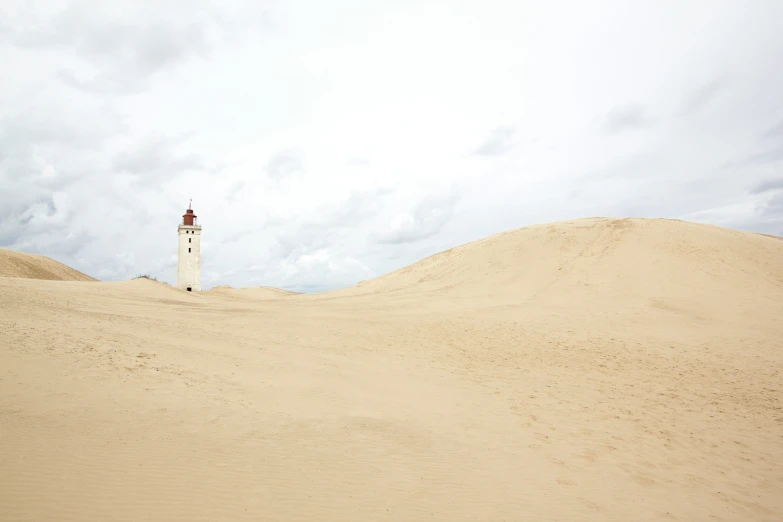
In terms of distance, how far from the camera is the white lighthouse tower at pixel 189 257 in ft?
144

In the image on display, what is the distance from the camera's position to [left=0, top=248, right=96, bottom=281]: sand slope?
31031 millimetres

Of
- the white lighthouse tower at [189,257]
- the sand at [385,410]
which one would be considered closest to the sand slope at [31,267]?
the white lighthouse tower at [189,257]

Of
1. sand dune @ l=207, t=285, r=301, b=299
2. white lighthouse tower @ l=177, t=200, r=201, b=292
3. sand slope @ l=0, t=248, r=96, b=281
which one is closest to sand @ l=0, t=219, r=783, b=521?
sand slope @ l=0, t=248, r=96, b=281

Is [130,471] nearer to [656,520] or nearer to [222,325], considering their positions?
[656,520]

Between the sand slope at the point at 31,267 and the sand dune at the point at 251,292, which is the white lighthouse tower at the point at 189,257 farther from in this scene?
the sand slope at the point at 31,267

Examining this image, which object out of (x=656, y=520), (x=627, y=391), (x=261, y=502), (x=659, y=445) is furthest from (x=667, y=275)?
(x=261, y=502)

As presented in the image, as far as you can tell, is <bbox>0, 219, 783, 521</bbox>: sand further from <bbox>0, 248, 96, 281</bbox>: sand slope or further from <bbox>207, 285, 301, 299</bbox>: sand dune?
<bbox>207, 285, 301, 299</bbox>: sand dune

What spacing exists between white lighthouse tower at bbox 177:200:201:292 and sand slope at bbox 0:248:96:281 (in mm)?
8820

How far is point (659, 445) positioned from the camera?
31.2ft

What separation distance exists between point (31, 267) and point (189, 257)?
12753 millimetres

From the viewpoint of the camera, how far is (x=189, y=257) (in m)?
44.1

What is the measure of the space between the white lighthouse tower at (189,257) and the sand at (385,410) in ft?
76.5

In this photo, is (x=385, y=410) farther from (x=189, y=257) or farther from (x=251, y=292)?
(x=251, y=292)

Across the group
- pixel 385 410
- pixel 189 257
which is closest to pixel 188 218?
pixel 189 257
